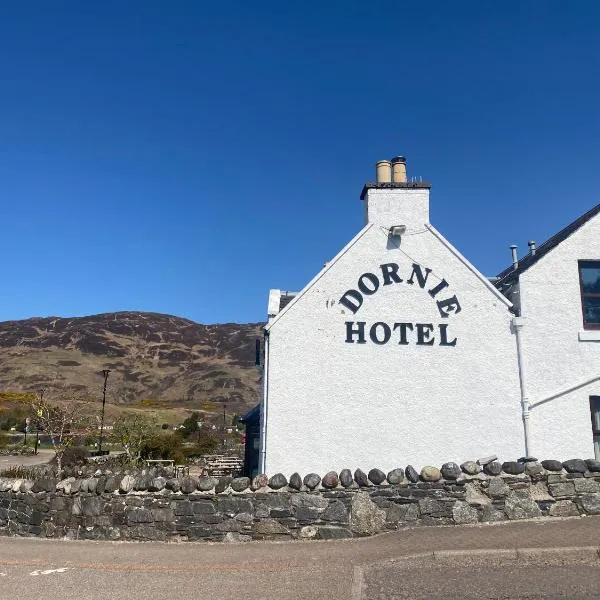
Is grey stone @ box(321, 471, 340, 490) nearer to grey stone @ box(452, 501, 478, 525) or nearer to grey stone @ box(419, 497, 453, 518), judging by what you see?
grey stone @ box(419, 497, 453, 518)

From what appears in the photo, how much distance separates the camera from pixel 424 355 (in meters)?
13.6

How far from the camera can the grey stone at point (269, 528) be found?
955 cm

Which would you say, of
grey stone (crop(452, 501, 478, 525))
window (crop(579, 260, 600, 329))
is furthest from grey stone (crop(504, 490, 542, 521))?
window (crop(579, 260, 600, 329))

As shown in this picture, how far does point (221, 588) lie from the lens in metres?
6.83

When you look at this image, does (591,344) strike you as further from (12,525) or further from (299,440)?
(12,525)

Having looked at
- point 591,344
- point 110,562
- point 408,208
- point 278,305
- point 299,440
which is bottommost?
point 110,562

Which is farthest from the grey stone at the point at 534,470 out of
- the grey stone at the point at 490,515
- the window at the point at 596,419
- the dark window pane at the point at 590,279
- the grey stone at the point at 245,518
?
the dark window pane at the point at 590,279

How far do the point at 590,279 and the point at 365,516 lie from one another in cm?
907

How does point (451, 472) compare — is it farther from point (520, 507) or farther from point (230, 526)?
point (230, 526)

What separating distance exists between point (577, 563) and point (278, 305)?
10.4 m

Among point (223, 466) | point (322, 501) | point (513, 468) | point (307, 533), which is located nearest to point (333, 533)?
point (307, 533)

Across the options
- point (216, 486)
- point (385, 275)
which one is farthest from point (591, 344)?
point (216, 486)

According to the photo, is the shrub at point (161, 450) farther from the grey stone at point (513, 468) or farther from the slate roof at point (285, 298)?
the grey stone at point (513, 468)

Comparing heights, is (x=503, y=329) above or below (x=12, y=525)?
above
